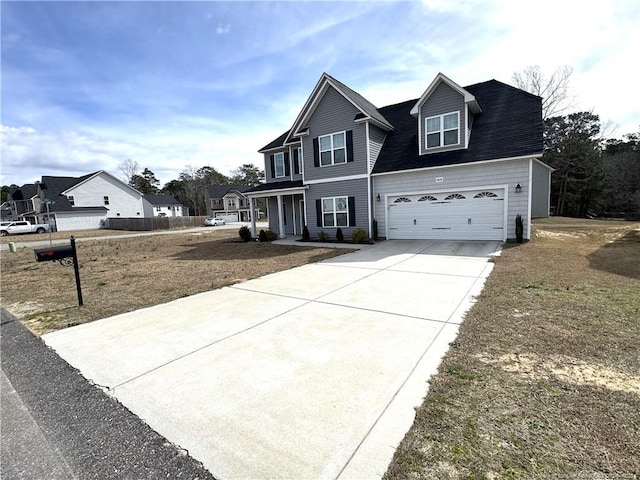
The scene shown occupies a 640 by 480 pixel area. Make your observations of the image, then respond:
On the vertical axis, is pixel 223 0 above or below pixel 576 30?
above

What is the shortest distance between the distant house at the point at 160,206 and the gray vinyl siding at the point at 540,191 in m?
52.1

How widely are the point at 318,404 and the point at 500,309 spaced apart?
372cm

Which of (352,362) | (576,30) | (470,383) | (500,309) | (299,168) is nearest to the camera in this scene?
(470,383)

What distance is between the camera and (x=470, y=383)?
118 inches

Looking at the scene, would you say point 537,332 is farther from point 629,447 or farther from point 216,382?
point 216,382

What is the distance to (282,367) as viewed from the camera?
11.4 feet

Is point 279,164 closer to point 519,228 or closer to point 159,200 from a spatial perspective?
point 519,228

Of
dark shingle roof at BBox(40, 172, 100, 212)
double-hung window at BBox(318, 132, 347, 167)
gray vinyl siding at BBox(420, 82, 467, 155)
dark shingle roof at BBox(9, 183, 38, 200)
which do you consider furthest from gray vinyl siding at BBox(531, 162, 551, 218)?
dark shingle roof at BBox(9, 183, 38, 200)

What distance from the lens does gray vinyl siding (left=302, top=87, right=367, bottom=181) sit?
14.3 meters

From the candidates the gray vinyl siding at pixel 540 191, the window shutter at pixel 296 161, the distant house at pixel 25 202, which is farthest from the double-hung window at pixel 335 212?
the distant house at pixel 25 202

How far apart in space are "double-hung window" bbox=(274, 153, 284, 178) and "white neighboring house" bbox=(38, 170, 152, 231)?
3333cm

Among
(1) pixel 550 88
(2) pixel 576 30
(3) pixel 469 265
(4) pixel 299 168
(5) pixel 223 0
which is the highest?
(1) pixel 550 88

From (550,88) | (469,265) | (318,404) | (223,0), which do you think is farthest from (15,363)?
(550,88)

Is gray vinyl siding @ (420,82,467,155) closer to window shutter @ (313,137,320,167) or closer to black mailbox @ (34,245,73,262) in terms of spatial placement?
window shutter @ (313,137,320,167)
